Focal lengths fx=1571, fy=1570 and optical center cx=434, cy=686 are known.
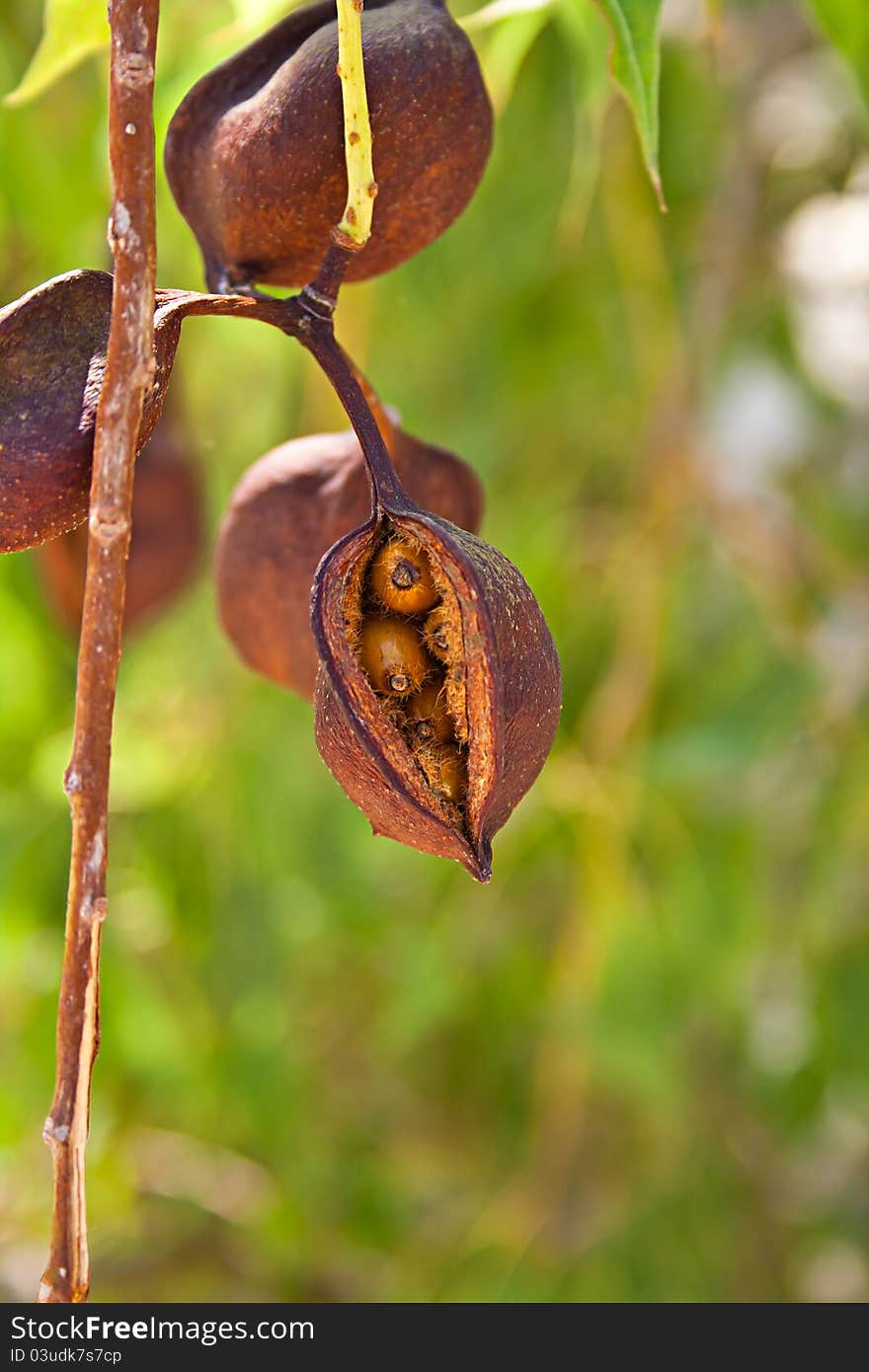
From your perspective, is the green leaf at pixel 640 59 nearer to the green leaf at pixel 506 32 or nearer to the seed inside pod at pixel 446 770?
Result: the green leaf at pixel 506 32

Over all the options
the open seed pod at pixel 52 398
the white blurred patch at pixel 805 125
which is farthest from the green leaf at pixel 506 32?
the white blurred patch at pixel 805 125

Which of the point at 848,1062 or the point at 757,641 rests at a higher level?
the point at 757,641

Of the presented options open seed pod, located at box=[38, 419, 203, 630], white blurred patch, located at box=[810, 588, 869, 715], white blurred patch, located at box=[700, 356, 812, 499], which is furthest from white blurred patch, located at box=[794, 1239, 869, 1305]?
open seed pod, located at box=[38, 419, 203, 630]

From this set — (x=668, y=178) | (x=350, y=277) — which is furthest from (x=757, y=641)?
(x=350, y=277)

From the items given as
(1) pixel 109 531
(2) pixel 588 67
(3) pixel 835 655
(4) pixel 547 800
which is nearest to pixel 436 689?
(1) pixel 109 531

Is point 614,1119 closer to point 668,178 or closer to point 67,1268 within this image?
point 668,178

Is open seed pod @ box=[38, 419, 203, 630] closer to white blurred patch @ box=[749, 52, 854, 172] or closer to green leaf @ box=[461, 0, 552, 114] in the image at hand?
green leaf @ box=[461, 0, 552, 114]

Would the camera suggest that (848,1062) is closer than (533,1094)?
Yes
